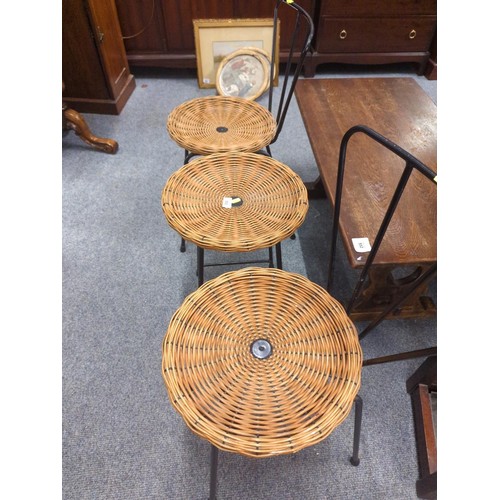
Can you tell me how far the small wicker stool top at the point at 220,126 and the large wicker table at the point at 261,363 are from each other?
58cm

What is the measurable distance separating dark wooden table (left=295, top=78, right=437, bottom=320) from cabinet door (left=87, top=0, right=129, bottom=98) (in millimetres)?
1266

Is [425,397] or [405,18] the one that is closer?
[425,397]

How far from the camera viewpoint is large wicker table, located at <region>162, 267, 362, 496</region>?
2.15 ft

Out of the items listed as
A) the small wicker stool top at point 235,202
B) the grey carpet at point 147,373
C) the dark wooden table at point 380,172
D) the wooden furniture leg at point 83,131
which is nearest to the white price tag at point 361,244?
the dark wooden table at point 380,172

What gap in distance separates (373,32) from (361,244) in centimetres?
223

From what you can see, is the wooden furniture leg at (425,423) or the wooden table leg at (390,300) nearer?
the wooden furniture leg at (425,423)

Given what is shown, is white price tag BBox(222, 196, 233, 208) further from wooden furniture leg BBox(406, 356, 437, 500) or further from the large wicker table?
wooden furniture leg BBox(406, 356, 437, 500)

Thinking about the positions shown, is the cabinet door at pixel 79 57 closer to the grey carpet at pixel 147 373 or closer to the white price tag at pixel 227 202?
the grey carpet at pixel 147 373

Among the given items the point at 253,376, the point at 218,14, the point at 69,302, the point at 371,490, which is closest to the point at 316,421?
the point at 253,376

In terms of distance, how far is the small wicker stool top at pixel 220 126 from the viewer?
1.26 m

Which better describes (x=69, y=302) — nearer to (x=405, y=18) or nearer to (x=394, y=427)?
(x=394, y=427)

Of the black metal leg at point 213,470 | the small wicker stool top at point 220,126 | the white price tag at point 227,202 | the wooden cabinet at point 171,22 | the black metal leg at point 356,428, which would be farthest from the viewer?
the wooden cabinet at point 171,22

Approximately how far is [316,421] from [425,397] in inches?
24.1

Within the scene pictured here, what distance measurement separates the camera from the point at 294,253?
5.14ft
